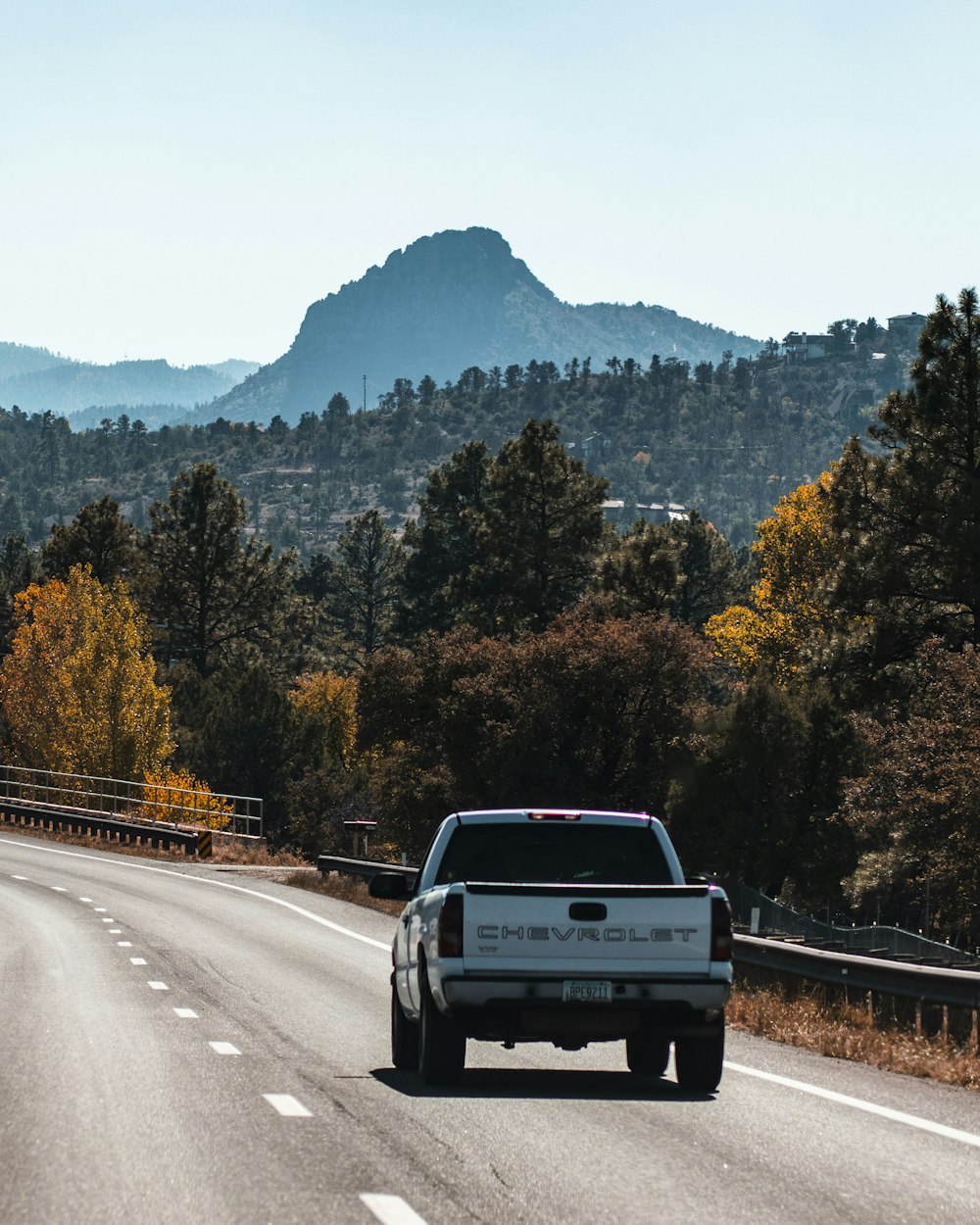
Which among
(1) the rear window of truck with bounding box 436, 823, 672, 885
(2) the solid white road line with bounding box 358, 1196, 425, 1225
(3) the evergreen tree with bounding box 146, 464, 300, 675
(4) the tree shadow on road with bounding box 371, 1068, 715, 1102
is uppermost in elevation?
(3) the evergreen tree with bounding box 146, 464, 300, 675

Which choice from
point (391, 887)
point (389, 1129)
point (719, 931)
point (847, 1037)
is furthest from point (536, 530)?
point (389, 1129)

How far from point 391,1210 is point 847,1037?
8.06 metres

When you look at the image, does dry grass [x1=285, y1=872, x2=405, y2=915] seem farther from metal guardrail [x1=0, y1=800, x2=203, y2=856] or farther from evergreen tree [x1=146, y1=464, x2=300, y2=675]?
evergreen tree [x1=146, y1=464, x2=300, y2=675]

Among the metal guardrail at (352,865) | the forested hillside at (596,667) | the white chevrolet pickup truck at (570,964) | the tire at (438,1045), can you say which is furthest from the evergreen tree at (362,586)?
the white chevrolet pickup truck at (570,964)

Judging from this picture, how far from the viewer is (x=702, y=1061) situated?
12.0 metres

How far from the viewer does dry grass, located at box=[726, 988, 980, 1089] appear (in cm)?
1328

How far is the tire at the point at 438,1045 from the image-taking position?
11.6 meters

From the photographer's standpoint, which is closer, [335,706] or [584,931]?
[584,931]

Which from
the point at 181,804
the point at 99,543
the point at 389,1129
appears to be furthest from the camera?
the point at 99,543

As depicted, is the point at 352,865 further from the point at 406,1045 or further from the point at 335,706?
the point at 335,706

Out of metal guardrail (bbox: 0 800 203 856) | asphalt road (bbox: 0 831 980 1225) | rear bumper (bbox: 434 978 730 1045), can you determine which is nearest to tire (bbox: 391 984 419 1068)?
asphalt road (bbox: 0 831 980 1225)

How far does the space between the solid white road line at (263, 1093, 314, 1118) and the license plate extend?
5.60ft

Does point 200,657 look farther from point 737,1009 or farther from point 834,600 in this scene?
point 737,1009

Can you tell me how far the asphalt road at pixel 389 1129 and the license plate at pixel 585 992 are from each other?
1.99 ft
